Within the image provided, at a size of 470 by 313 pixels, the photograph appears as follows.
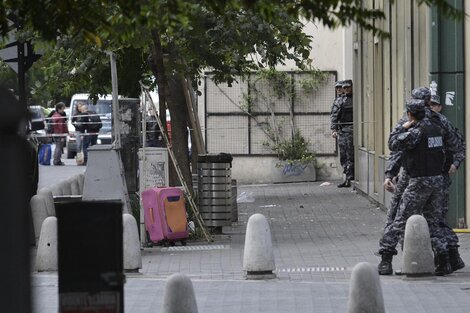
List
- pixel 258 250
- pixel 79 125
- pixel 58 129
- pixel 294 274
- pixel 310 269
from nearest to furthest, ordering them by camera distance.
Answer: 1. pixel 258 250
2. pixel 294 274
3. pixel 310 269
4. pixel 79 125
5. pixel 58 129

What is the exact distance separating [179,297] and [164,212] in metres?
7.47

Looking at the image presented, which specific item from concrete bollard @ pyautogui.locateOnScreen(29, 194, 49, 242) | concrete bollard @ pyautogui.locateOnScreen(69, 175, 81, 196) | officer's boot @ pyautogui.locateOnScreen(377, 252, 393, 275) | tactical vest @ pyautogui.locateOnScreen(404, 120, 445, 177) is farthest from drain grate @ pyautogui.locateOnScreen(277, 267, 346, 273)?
concrete bollard @ pyautogui.locateOnScreen(69, 175, 81, 196)

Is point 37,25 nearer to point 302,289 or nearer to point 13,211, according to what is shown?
point 13,211

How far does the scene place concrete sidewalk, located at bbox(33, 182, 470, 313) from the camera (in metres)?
10.1

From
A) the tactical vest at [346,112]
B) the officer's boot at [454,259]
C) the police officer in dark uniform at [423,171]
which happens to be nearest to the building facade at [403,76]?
→ the tactical vest at [346,112]

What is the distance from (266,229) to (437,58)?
460 centimetres

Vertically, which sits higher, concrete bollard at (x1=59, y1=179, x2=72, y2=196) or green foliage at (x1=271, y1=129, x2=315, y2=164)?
green foliage at (x1=271, y1=129, x2=315, y2=164)

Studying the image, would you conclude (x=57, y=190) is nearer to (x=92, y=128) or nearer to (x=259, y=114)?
(x=259, y=114)

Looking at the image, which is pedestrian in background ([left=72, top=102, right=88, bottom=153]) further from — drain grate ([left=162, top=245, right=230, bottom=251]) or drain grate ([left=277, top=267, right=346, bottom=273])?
drain grate ([left=277, top=267, right=346, bottom=273])

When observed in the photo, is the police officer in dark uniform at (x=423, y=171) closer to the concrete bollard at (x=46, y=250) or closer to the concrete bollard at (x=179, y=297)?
the concrete bollard at (x=46, y=250)

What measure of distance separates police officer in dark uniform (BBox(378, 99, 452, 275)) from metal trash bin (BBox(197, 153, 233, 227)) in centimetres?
481

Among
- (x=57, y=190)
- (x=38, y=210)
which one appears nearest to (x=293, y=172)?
(x=57, y=190)

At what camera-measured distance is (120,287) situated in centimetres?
420

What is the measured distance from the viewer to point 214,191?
16422 millimetres
